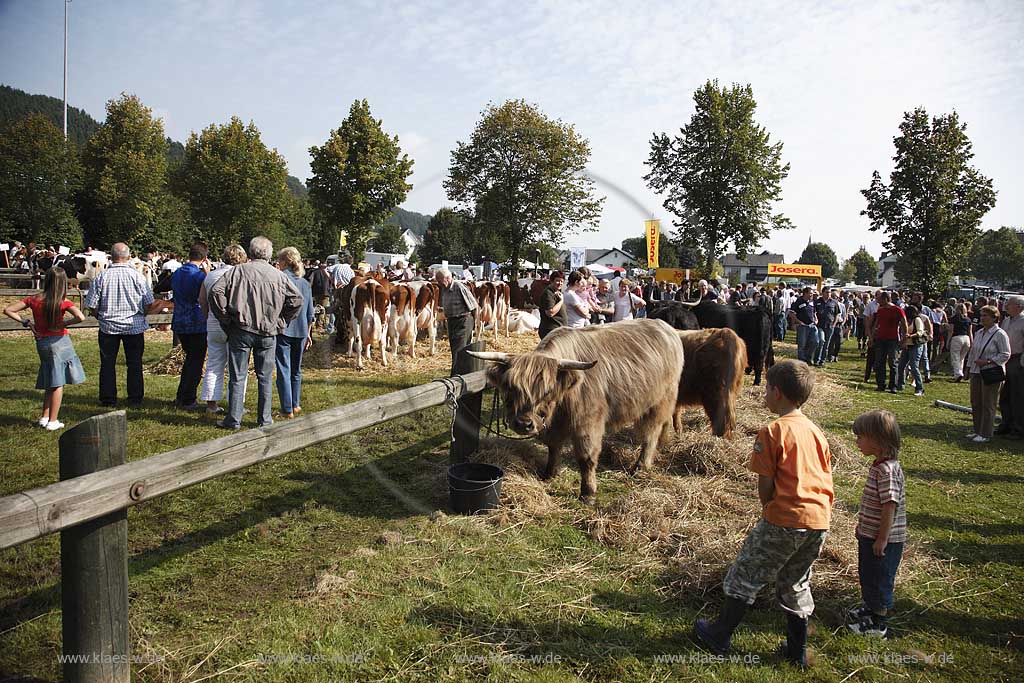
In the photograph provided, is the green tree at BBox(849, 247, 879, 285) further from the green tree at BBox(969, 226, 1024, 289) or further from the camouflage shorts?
the camouflage shorts

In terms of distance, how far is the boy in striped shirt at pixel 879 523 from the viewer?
10.8 feet

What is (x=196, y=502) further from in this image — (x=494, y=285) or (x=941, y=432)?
(x=494, y=285)

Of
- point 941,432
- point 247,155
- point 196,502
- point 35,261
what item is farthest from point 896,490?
point 247,155

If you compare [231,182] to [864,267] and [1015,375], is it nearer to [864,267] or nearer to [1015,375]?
[1015,375]

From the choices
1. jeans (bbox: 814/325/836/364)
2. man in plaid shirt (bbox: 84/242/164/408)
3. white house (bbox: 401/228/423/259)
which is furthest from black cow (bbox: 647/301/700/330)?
white house (bbox: 401/228/423/259)

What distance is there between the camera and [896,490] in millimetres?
3250

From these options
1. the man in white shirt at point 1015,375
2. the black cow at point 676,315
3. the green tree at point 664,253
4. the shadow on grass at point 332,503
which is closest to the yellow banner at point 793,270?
the green tree at point 664,253

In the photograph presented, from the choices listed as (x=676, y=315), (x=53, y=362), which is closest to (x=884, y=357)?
(x=676, y=315)

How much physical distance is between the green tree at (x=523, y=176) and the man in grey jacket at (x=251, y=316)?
8.02 ft

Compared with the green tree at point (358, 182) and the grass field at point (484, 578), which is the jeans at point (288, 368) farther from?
the green tree at point (358, 182)

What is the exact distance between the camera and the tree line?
27.0 ft

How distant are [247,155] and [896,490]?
47.2 meters

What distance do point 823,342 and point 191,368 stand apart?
15719 mm

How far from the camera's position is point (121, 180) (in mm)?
42375
